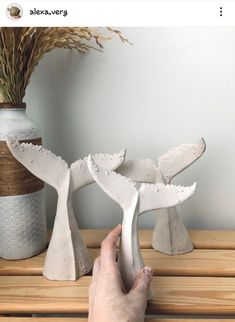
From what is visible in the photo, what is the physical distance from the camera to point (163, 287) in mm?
525

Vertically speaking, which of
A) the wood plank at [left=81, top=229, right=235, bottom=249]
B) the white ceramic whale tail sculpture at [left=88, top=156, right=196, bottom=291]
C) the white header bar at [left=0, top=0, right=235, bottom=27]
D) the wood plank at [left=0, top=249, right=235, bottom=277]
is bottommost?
the wood plank at [left=81, top=229, right=235, bottom=249]

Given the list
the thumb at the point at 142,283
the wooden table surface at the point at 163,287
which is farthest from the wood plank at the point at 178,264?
the thumb at the point at 142,283

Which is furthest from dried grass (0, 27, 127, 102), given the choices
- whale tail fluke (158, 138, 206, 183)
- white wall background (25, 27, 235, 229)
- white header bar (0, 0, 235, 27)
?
whale tail fluke (158, 138, 206, 183)

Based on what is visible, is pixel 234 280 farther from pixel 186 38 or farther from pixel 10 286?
pixel 186 38

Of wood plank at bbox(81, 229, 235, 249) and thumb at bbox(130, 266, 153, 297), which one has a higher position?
thumb at bbox(130, 266, 153, 297)

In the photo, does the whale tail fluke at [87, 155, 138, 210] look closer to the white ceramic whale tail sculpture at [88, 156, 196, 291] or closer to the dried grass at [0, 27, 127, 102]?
the white ceramic whale tail sculpture at [88, 156, 196, 291]

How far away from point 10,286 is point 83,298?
12 cm

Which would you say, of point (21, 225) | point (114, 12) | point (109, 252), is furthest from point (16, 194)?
point (114, 12)

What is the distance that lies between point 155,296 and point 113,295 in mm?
98

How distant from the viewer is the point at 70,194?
550 mm

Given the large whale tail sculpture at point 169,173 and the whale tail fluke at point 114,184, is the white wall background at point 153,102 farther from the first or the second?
the whale tail fluke at point 114,184

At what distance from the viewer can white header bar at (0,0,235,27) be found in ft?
1.79

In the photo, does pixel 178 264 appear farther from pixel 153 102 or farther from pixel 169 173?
pixel 153 102

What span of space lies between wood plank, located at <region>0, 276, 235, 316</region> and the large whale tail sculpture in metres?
0.08
